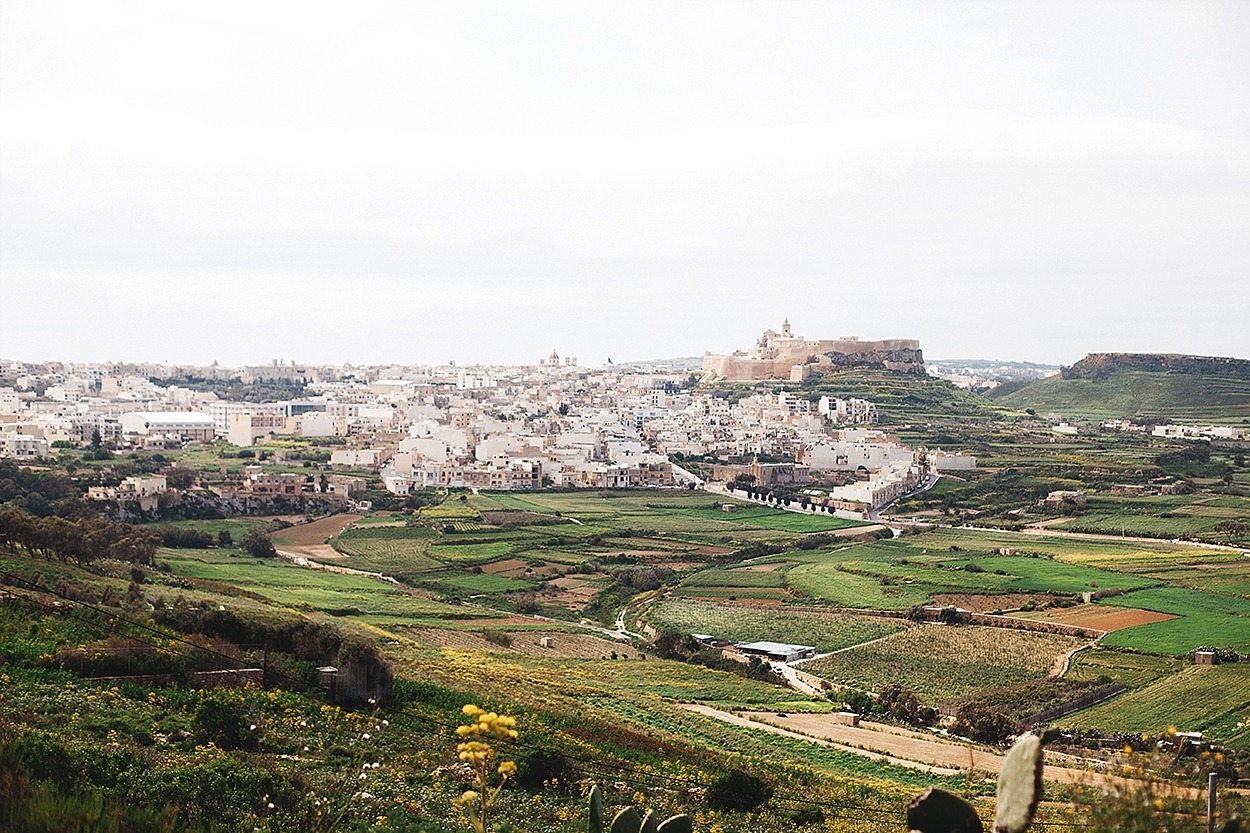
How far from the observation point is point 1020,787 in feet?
12.8

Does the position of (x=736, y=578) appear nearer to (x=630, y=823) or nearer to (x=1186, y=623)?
(x=1186, y=623)

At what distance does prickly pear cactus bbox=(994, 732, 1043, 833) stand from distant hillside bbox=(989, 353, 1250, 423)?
7497cm

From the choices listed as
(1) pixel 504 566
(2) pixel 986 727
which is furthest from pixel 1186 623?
(1) pixel 504 566

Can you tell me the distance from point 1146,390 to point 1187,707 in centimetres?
7044

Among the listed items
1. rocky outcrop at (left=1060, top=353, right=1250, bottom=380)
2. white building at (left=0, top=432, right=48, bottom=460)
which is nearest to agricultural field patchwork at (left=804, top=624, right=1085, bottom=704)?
white building at (left=0, top=432, right=48, bottom=460)

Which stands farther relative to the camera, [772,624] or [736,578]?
[736,578]

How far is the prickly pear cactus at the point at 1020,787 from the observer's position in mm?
3834

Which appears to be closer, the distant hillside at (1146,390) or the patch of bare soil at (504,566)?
the patch of bare soil at (504,566)

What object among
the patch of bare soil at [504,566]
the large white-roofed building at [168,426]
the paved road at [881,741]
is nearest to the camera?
the paved road at [881,741]

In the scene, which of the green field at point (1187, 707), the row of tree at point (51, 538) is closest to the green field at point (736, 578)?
the green field at point (1187, 707)

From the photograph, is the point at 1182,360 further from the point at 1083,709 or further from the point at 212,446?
the point at 1083,709

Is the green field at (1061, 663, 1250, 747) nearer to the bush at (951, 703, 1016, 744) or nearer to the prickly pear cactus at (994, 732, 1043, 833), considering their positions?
the bush at (951, 703, 1016, 744)

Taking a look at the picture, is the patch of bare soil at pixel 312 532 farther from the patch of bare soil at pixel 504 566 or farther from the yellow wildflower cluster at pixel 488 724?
the yellow wildflower cluster at pixel 488 724

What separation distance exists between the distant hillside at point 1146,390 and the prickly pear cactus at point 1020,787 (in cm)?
7497
